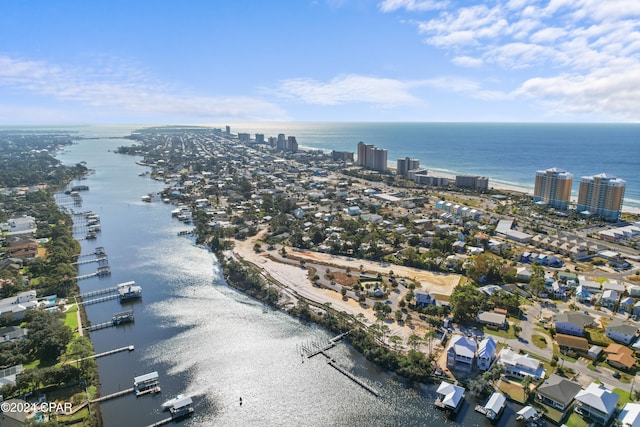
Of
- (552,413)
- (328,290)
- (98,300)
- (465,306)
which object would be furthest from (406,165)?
(552,413)

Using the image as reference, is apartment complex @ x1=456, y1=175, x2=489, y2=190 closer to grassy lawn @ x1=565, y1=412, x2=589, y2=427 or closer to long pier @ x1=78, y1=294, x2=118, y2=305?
grassy lawn @ x1=565, y1=412, x2=589, y2=427

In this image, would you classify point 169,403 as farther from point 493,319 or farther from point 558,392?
point 493,319

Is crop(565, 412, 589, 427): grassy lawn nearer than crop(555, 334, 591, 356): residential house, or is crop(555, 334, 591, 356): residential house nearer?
crop(565, 412, 589, 427): grassy lawn

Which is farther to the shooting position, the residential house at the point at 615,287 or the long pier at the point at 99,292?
the long pier at the point at 99,292

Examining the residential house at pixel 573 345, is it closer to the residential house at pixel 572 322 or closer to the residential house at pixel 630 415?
the residential house at pixel 572 322

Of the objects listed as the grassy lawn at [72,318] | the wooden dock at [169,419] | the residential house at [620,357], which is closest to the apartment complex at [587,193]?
the residential house at [620,357]

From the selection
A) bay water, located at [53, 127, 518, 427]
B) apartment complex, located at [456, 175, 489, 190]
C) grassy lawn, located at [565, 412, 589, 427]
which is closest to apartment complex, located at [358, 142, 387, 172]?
apartment complex, located at [456, 175, 489, 190]
